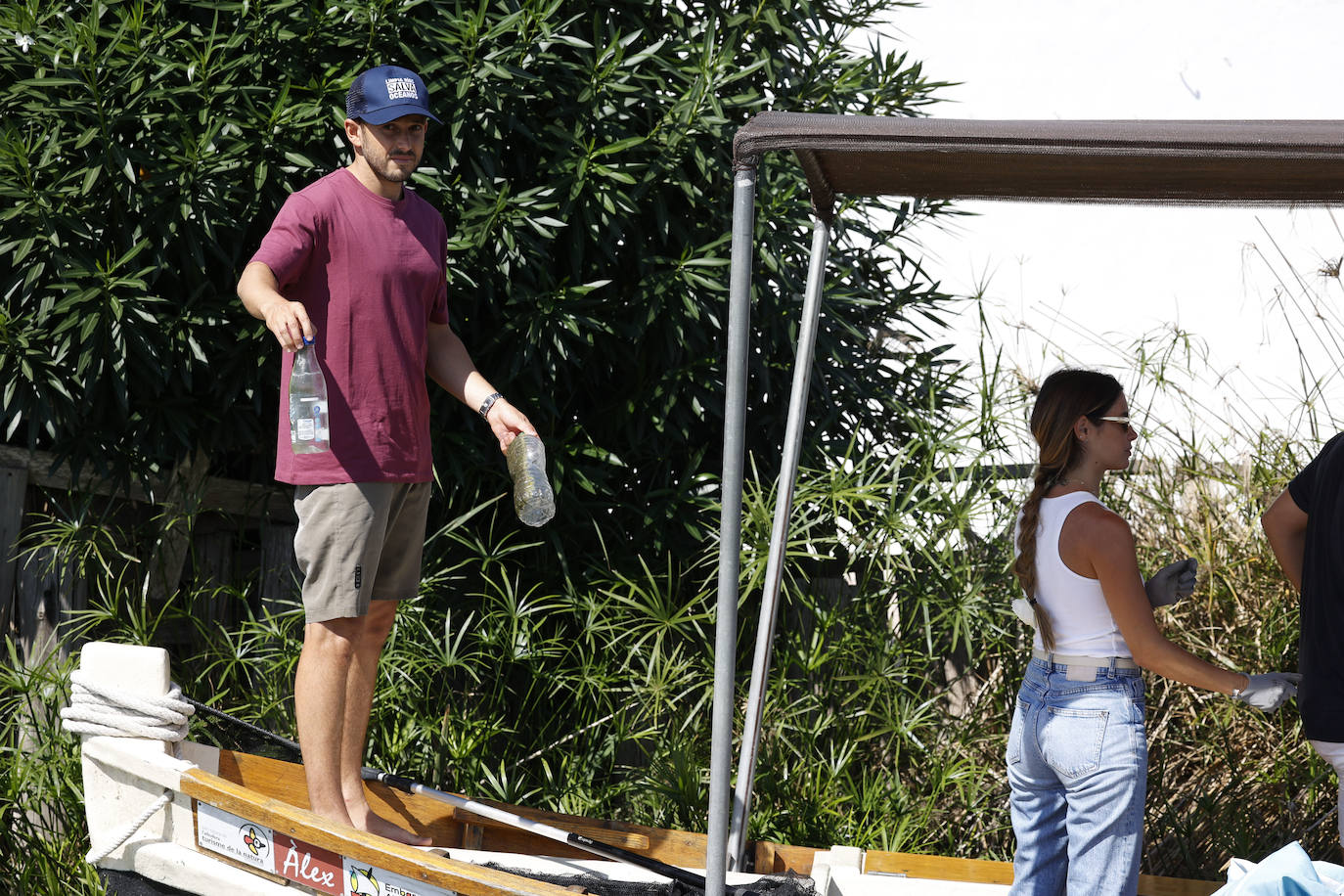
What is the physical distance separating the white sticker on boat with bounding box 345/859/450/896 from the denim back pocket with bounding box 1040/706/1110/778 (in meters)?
1.27

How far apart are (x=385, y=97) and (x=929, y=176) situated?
4.11ft

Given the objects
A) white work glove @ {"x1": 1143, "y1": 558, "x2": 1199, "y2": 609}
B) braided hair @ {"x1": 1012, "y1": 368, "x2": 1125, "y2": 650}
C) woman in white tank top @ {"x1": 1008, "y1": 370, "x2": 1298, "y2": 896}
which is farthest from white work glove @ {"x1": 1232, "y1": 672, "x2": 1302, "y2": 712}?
braided hair @ {"x1": 1012, "y1": 368, "x2": 1125, "y2": 650}

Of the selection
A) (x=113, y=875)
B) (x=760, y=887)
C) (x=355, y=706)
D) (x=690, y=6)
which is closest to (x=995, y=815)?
(x=760, y=887)

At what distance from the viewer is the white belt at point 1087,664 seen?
2621mm

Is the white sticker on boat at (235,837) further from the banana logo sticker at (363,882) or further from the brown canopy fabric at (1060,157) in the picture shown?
the brown canopy fabric at (1060,157)

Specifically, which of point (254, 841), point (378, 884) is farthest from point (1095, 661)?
point (254, 841)

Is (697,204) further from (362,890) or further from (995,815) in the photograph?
(362,890)

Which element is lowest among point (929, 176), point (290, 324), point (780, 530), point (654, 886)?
point (654, 886)

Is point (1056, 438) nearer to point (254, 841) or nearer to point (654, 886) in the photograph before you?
point (654, 886)

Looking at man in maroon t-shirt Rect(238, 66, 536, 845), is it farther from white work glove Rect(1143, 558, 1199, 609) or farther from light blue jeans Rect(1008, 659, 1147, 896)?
white work glove Rect(1143, 558, 1199, 609)

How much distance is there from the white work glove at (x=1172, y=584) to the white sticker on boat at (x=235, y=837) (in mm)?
1990

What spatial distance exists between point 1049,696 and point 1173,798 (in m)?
1.81

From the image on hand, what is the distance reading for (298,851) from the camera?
281cm

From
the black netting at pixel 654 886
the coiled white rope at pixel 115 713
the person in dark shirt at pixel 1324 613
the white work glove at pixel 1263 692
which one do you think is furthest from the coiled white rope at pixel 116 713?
the person in dark shirt at pixel 1324 613
